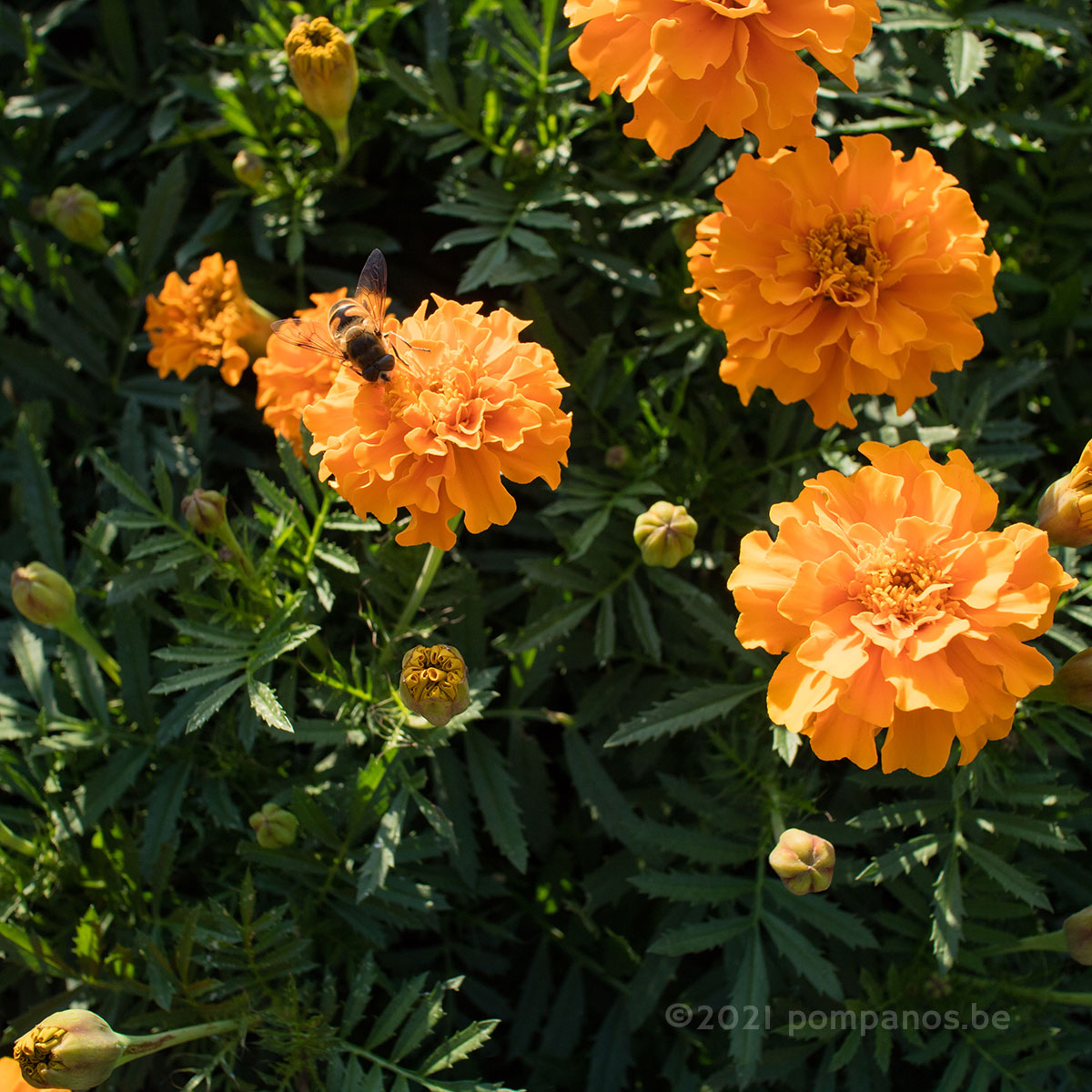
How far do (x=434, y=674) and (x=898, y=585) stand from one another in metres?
0.54

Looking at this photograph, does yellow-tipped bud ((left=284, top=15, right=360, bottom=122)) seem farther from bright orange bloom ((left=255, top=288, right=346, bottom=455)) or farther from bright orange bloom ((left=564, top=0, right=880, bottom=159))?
bright orange bloom ((left=564, top=0, right=880, bottom=159))

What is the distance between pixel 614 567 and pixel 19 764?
1010mm

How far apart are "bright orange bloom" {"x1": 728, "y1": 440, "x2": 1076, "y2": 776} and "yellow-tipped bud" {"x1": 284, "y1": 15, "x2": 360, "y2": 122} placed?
96 centimetres

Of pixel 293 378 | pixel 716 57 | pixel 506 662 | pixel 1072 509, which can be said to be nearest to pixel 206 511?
pixel 293 378

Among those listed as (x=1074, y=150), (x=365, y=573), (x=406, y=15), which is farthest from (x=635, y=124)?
(x=1074, y=150)

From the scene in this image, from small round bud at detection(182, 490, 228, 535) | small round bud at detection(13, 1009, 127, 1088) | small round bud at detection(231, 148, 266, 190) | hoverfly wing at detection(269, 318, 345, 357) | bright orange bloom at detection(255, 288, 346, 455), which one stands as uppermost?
small round bud at detection(231, 148, 266, 190)

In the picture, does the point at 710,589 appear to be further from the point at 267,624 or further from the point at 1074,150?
the point at 1074,150

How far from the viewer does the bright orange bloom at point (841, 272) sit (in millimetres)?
1253

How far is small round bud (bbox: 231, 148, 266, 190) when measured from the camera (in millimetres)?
1719

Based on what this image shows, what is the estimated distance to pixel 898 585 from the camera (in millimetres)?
1104

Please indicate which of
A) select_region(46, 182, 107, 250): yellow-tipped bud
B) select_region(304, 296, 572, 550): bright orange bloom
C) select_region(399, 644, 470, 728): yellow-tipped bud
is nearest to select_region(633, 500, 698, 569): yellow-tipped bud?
select_region(304, 296, 572, 550): bright orange bloom

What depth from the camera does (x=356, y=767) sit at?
4.96 ft

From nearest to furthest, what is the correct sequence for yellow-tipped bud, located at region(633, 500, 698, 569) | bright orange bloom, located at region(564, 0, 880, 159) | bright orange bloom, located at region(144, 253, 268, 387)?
1. bright orange bloom, located at region(564, 0, 880, 159)
2. yellow-tipped bud, located at region(633, 500, 698, 569)
3. bright orange bloom, located at region(144, 253, 268, 387)

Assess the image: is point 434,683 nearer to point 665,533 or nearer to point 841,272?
point 665,533
